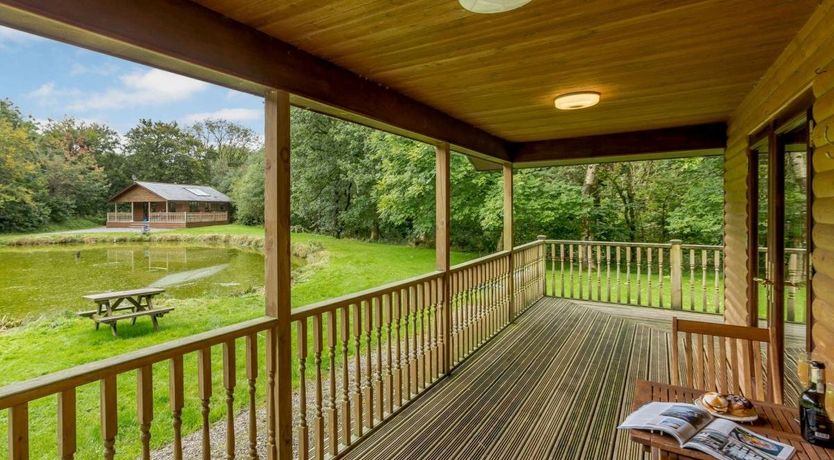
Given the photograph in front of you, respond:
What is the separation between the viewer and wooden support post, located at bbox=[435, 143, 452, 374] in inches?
144

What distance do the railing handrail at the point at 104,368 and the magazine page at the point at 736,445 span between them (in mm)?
1902

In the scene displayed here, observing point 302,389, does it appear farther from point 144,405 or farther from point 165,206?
point 165,206

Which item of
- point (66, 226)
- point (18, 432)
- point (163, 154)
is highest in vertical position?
point (163, 154)

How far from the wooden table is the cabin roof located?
8.12ft

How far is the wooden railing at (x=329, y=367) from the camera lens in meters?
1.39

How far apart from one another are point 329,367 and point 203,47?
202cm

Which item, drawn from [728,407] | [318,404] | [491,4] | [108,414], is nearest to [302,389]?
[318,404]

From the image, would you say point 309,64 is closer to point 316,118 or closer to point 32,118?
point 32,118

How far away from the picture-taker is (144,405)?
1552 mm

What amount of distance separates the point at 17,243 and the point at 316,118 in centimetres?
1128

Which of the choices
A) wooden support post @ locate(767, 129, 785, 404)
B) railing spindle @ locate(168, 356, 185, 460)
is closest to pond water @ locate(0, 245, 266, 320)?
railing spindle @ locate(168, 356, 185, 460)

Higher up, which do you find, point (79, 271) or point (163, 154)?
point (163, 154)

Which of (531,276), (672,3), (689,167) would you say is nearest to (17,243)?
(672,3)

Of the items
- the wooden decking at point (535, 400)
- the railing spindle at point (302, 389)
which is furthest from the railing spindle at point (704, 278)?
the railing spindle at point (302, 389)
